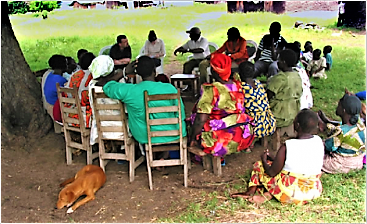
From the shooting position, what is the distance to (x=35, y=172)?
15.2 feet

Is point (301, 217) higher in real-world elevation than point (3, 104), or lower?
lower

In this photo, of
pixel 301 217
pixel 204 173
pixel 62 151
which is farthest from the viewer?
pixel 62 151

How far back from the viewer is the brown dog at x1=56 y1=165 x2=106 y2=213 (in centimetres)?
376

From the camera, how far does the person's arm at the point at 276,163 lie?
11.4 ft

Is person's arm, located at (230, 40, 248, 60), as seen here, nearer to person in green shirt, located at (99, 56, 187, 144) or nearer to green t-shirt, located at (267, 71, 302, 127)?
green t-shirt, located at (267, 71, 302, 127)

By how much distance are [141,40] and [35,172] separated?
10064 millimetres

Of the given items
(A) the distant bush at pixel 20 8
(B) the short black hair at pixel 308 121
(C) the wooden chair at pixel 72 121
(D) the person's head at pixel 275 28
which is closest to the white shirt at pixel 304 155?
(B) the short black hair at pixel 308 121

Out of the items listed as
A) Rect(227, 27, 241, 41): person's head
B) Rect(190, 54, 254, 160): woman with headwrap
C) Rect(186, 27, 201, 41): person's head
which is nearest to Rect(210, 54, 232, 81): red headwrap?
Rect(190, 54, 254, 160): woman with headwrap

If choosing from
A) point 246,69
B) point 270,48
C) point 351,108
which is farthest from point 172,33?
point 351,108

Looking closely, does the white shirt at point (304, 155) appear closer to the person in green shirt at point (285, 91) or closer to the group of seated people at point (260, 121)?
the group of seated people at point (260, 121)

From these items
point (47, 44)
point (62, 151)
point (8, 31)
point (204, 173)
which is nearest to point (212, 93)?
point (204, 173)

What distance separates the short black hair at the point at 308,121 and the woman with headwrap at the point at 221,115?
33.3 inches

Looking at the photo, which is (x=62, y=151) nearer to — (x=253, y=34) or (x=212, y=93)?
(x=212, y=93)

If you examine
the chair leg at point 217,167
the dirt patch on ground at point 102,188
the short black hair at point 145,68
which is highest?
the short black hair at point 145,68
